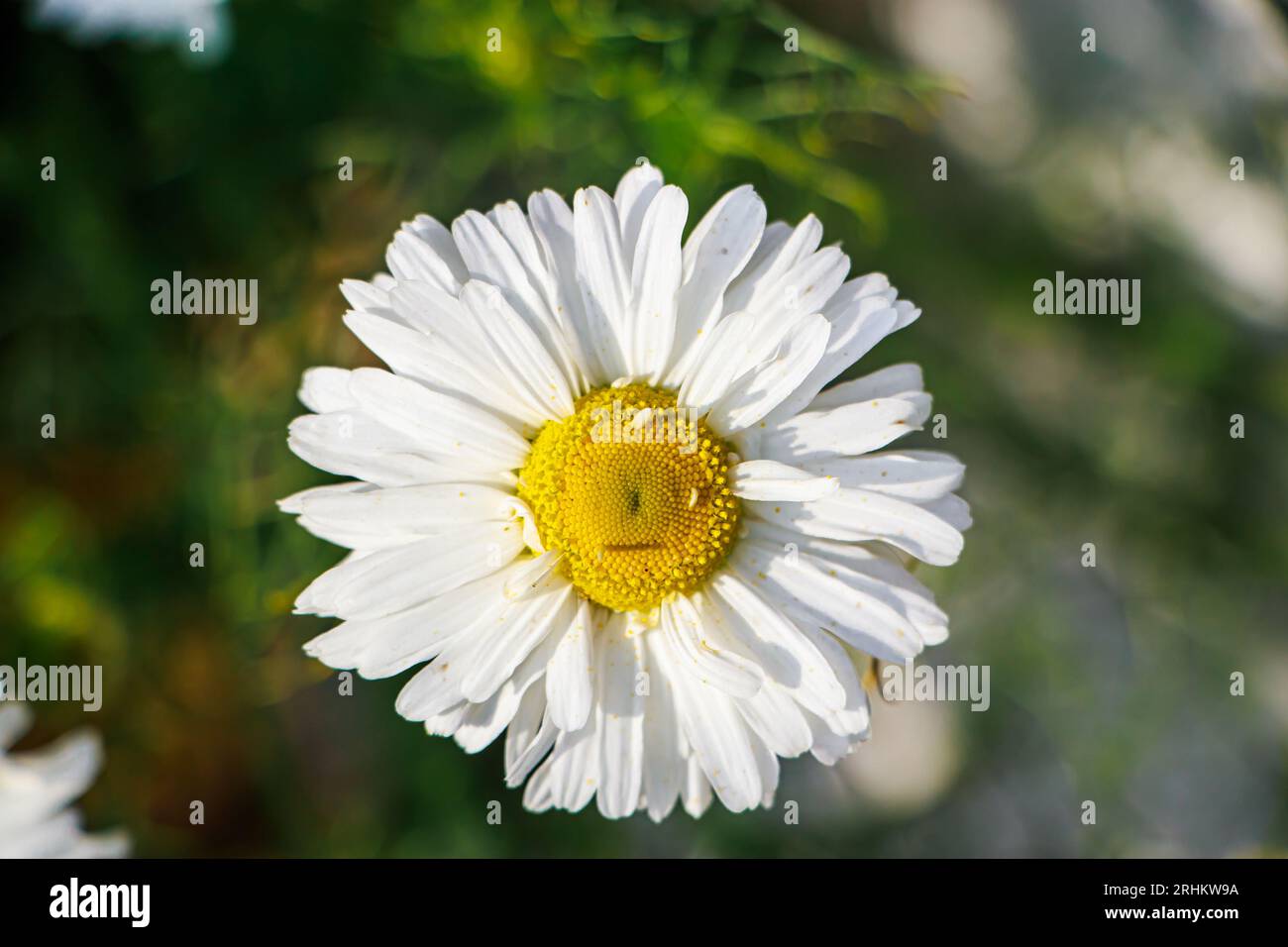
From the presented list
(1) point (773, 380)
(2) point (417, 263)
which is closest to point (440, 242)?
(2) point (417, 263)

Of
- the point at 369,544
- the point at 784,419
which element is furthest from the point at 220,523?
the point at 784,419

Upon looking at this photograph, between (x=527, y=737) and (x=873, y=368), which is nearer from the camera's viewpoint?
(x=527, y=737)

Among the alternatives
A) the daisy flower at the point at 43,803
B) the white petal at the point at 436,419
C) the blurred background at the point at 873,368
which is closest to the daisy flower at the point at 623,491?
the white petal at the point at 436,419

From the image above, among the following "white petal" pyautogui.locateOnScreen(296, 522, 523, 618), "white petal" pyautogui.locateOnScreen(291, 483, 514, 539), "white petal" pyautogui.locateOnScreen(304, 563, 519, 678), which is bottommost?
"white petal" pyautogui.locateOnScreen(304, 563, 519, 678)

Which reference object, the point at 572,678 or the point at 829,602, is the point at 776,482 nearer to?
the point at 829,602

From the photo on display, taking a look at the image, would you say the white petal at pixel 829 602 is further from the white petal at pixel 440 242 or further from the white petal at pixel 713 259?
the white petal at pixel 440 242

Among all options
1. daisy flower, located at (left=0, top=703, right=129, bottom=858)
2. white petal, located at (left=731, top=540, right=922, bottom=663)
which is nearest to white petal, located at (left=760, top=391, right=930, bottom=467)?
white petal, located at (left=731, top=540, right=922, bottom=663)

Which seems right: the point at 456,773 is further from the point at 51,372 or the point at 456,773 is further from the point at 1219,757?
the point at 1219,757

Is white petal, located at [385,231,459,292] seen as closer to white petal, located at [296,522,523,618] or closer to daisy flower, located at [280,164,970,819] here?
daisy flower, located at [280,164,970,819]
